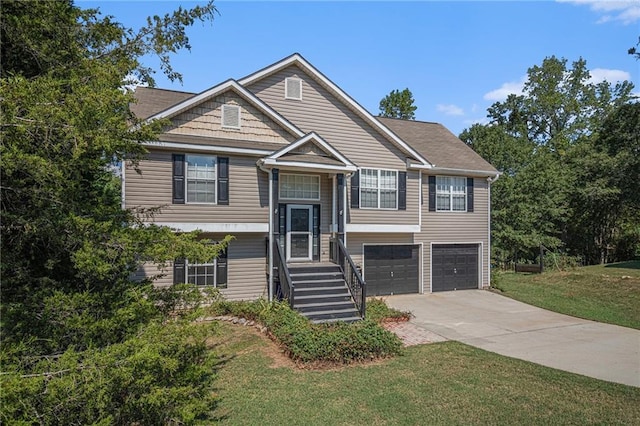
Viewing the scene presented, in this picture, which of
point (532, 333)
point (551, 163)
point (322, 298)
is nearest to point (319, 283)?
point (322, 298)

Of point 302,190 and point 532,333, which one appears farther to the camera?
point 302,190

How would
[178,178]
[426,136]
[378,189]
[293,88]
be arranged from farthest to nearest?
1. [426,136]
2. [378,189]
3. [293,88]
4. [178,178]

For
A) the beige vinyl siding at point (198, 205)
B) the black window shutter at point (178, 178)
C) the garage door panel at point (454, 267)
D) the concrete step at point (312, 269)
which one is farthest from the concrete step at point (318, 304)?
the garage door panel at point (454, 267)

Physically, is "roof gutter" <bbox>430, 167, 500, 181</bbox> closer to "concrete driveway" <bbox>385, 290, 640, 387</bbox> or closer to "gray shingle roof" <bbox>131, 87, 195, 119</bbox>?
"concrete driveway" <bbox>385, 290, 640, 387</bbox>

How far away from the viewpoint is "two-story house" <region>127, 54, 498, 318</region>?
38.0 ft

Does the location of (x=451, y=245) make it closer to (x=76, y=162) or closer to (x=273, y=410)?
(x=273, y=410)

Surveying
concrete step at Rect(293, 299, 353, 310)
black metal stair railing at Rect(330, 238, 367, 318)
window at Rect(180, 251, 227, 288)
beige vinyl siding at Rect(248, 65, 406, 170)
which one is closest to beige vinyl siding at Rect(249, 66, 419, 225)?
beige vinyl siding at Rect(248, 65, 406, 170)

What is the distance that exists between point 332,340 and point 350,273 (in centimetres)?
395

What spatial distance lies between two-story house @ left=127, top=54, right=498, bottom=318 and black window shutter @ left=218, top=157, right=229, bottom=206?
0.03 meters

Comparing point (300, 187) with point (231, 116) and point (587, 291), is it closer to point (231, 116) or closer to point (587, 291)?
point (231, 116)

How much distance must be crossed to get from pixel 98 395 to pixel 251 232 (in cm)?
874

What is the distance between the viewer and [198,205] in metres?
11.7

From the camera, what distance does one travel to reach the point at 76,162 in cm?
433

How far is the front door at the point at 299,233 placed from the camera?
1305cm
